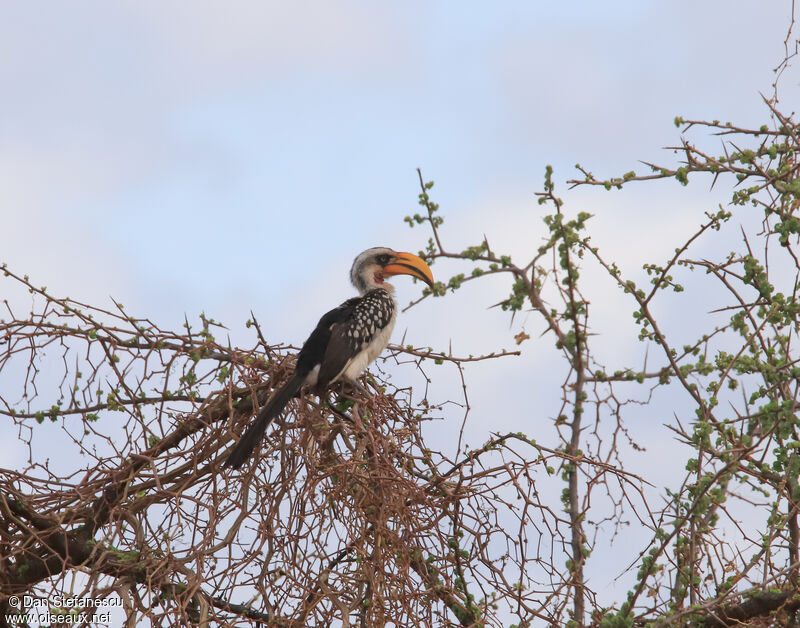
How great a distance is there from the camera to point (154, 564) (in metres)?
3.95

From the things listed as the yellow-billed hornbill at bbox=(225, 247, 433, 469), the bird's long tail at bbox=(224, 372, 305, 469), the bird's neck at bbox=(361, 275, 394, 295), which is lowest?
the bird's long tail at bbox=(224, 372, 305, 469)

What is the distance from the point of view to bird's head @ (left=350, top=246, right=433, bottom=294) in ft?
20.8

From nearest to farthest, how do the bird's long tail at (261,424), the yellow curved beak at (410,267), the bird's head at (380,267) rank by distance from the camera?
1. the bird's long tail at (261,424)
2. the yellow curved beak at (410,267)
3. the bird's head at (380,267)

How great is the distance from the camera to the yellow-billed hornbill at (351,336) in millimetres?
4312

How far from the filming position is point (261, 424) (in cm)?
421

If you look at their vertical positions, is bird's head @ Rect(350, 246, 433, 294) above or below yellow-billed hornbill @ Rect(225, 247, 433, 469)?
above

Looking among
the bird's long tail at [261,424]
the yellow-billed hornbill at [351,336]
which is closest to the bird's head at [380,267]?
the yellow-billed hornbill at [351,336]

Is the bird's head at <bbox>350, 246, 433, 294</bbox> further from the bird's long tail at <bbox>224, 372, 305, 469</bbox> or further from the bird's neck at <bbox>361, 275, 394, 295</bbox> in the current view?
the bird's long tail at <bbox>224, 372, 305, 469</bbox>

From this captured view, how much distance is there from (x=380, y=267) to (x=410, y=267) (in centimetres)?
28

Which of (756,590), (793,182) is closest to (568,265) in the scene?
(793,182)

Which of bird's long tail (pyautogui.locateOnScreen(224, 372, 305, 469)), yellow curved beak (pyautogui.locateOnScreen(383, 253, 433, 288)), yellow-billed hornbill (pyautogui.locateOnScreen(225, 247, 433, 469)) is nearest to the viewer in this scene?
bird's long tail (pyautogui.locateOnScreen(224, 372, 305, 469))

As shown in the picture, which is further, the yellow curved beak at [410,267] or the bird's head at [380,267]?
the bird's head at [380,267]

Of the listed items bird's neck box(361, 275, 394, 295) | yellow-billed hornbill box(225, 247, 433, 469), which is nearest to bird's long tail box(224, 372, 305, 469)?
yellow-billed hornbill box(225, 247, 433, 469)

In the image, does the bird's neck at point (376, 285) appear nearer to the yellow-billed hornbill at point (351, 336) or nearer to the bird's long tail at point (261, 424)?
the yellow-billed hornbill at point (351, 336)
